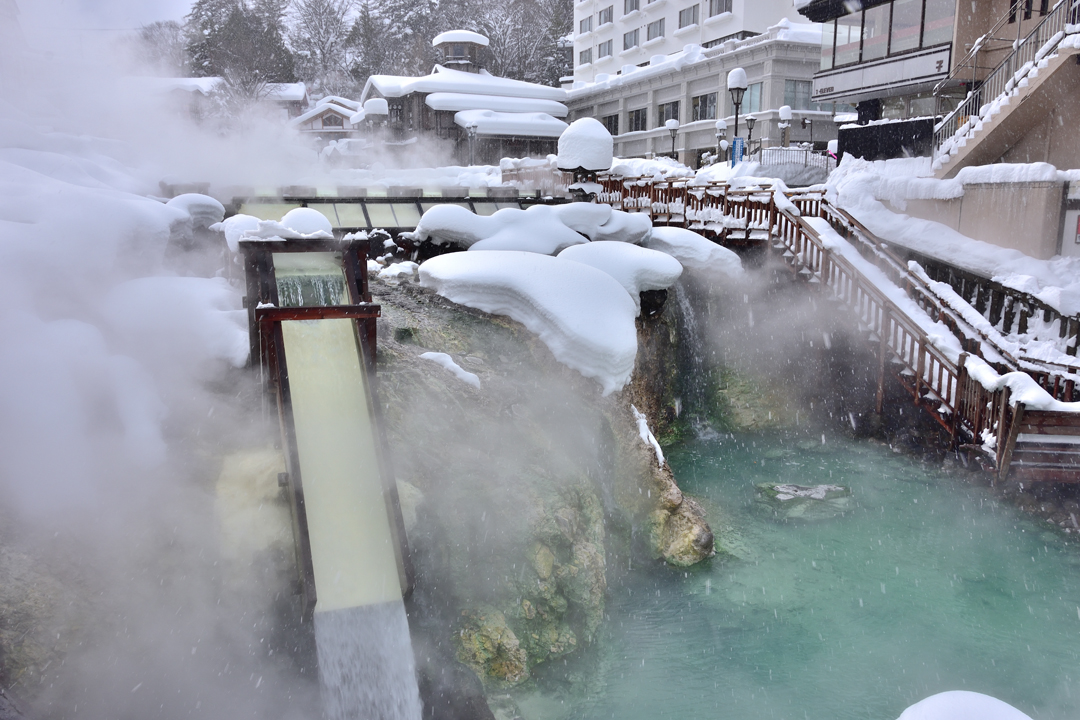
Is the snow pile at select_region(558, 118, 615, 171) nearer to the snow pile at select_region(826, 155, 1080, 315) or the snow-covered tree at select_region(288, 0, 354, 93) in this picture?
the snow pile at select_region(826, 155, 1080, 315)

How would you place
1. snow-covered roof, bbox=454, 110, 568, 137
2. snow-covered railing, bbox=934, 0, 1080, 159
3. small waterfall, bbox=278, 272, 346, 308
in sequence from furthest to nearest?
1. snow-covered roof, bbox=454, 110, 568, 137
2. snow-covered railing, bbox=934, 0, 1080, 159
3. small waterfall, bbox=278, 272, 346, 308

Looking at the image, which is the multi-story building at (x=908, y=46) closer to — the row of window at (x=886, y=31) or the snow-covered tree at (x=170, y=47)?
the row of window at (x=886, y=31)

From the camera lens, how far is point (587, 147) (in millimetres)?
13055

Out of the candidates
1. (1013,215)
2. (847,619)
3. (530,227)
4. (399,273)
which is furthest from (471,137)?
(847,619)

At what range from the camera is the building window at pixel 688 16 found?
3509cm

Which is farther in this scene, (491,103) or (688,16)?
(688,16)

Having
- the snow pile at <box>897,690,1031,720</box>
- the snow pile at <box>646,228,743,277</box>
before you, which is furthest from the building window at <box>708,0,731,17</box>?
the snow pile at <box>897,690,1031,720</box>

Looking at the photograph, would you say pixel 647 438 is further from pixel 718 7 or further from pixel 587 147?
pixel 718 7

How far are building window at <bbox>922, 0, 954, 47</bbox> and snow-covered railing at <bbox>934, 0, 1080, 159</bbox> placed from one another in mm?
3656

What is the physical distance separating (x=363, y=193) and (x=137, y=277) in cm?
744

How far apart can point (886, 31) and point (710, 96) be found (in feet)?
39.9

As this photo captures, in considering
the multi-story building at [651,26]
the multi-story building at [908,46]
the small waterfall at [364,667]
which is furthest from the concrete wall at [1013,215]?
the multi-story building at [651,26]

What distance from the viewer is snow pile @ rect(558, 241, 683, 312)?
10.7 m

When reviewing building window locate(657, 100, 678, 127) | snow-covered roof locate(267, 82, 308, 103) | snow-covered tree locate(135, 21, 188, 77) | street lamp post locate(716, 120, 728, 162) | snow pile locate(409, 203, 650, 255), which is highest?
snow-covered tree locate(135, 21, 188, 77)
